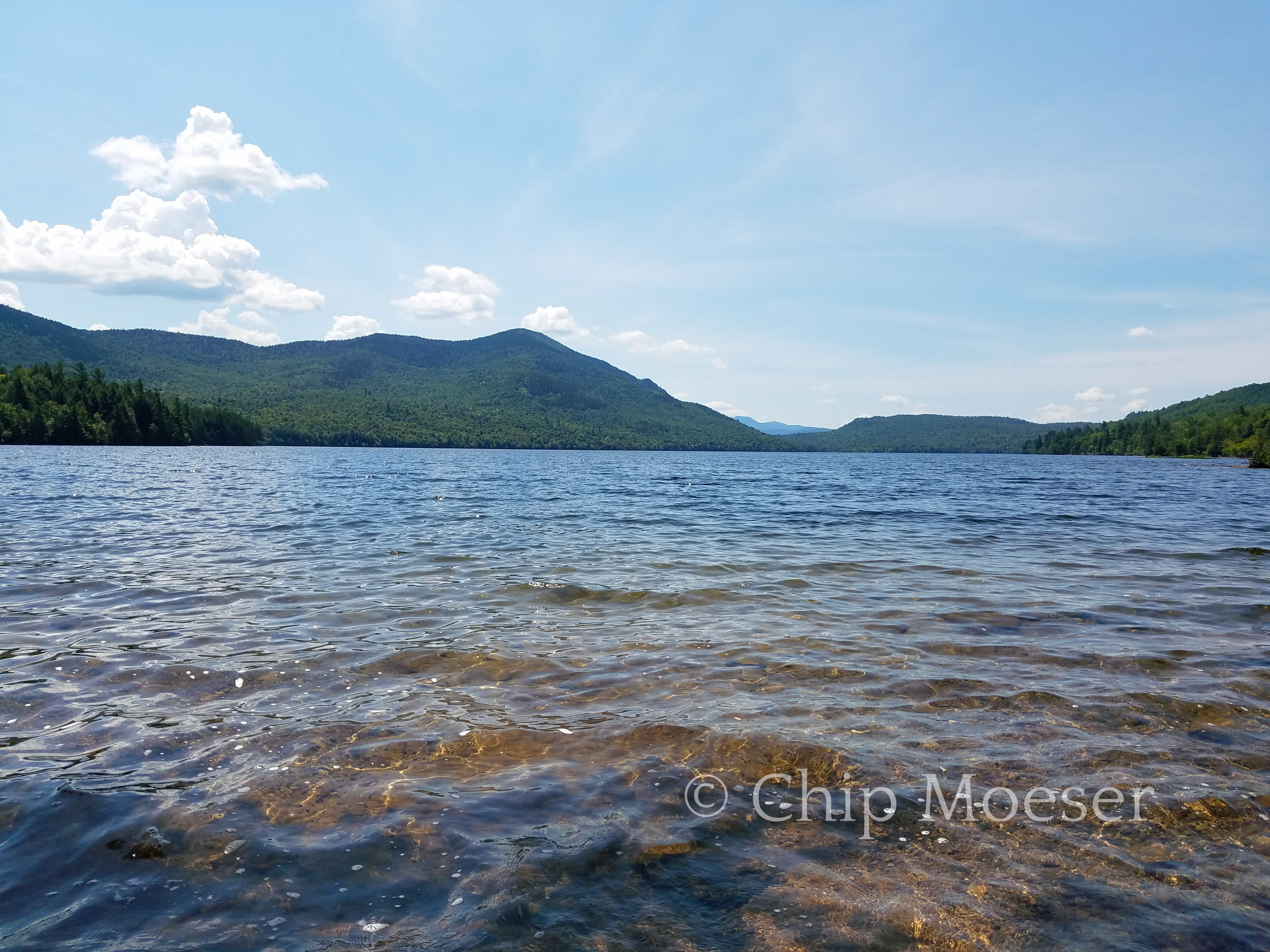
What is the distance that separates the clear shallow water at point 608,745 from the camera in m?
4.60

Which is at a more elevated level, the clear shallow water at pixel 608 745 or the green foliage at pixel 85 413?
the green foliage at pixel 85 413

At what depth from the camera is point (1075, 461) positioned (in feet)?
561

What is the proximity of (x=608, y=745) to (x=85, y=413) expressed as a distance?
163 m

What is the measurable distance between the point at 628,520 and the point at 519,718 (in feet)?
71.8

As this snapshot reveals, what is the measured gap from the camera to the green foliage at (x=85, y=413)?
4872 inches

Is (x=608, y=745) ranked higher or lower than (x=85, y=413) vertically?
lower

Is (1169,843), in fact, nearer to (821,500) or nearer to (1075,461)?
(821,500)

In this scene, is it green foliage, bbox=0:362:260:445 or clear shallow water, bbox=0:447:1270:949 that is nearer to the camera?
Answer: clear shallow water, bbox=0:447:1270:949

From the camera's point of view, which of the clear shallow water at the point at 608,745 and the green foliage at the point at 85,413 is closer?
the clear shallow water at the point at 608,745

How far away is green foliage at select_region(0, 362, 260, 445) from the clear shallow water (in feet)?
461

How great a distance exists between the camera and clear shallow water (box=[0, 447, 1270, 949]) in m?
4.60

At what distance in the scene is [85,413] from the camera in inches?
5153

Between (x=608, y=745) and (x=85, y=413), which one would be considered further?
(x=85, y=413)

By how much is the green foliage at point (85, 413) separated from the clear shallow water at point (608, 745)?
140381 millimetres
